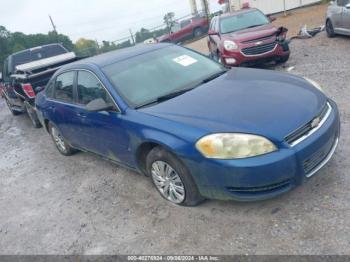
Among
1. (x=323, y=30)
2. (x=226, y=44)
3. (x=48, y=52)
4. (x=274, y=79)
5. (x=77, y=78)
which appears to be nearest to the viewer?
(x=274, y=79)

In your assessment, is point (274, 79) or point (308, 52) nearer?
point (274, 79)

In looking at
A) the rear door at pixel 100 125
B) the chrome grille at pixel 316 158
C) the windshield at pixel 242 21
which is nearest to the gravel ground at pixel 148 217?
the chrome grille at pixel 316 158

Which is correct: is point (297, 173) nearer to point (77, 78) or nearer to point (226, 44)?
point (77, 78)

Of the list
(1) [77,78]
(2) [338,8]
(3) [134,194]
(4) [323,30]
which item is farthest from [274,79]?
(4) [323,30]

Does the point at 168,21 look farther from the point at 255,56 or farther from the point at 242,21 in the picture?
the point at 255,56

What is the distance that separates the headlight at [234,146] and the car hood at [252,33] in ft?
20.0

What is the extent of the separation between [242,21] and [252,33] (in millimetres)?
1146

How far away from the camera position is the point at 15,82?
8992 mm

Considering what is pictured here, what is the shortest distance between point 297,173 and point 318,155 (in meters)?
0.32

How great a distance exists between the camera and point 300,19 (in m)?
17.4

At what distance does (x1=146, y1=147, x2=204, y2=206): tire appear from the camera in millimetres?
3555

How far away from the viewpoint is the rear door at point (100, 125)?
13.5ft

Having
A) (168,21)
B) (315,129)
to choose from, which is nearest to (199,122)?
(315,129)

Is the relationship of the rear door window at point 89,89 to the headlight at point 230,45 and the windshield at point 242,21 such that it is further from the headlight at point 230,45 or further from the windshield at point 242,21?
the windshield at point 242,21
